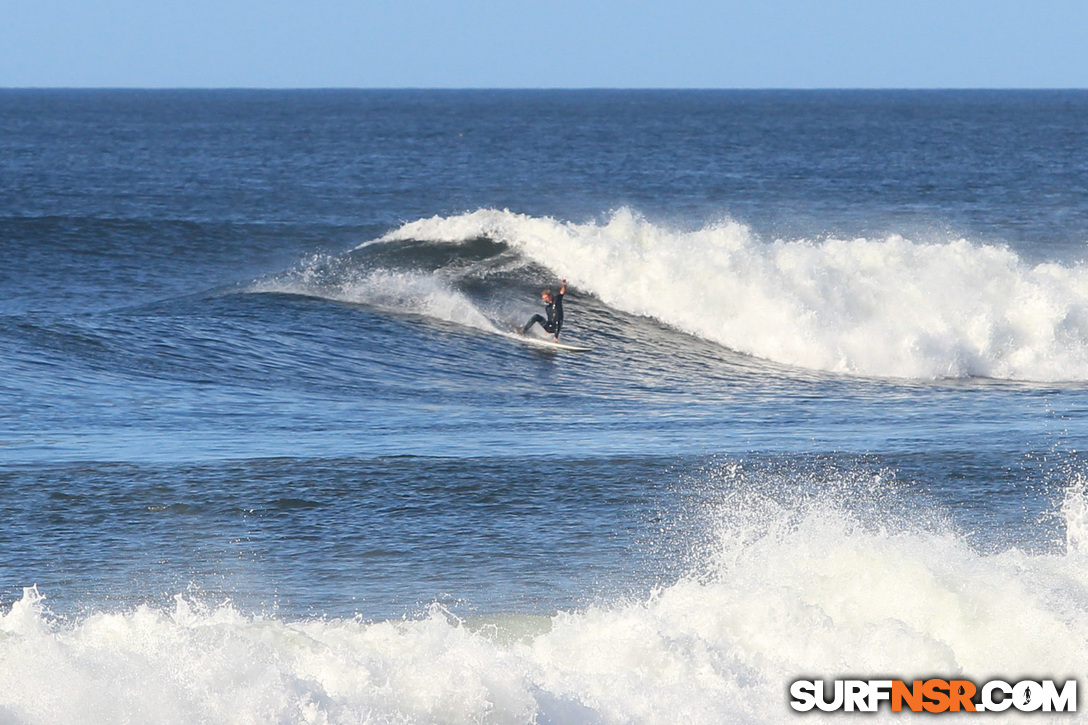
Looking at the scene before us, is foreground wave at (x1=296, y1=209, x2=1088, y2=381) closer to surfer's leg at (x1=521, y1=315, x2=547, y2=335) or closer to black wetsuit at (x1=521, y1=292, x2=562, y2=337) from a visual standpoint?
surfer's leg at (x1=521, y1=315, x2=547, y2=335)

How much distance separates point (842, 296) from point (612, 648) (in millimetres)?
16652

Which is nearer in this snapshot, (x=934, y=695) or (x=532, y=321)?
(x=934, y=695)

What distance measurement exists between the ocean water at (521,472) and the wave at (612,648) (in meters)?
0.02

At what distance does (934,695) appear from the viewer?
7.49 m

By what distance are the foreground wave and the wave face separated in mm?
26

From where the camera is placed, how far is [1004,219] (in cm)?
4522

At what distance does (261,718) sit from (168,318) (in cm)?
1582

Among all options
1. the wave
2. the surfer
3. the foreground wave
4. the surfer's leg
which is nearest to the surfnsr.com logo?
the wave

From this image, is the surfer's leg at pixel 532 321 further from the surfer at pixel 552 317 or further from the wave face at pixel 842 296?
the wave face at pixel 842 296

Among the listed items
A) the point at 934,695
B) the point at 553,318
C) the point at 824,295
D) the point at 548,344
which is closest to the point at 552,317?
the point at 553,318

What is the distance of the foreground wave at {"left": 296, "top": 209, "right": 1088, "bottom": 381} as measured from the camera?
21.2 meters

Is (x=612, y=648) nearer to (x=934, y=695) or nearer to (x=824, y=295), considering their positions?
(x=934, y=695)

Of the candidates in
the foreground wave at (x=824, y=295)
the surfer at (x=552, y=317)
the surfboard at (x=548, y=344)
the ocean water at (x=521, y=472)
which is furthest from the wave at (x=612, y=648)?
the surfer at (x=552, y=317)

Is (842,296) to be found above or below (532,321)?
above
